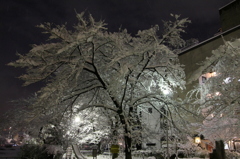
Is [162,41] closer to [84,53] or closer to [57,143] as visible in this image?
[84,53]

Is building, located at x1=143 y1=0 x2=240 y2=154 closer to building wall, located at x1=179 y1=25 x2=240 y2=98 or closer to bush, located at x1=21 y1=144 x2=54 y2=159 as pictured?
building wall, located at x1=179 y1=25 x2=240 y2=98

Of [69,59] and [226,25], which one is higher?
[226,25]

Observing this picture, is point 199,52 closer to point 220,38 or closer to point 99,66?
point 220,38

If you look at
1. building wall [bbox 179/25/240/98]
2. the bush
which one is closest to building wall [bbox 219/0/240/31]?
building wall [bbox 179/25/240/98]

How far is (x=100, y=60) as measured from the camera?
14.5m

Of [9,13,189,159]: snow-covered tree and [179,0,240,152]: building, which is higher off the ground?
[179,0,240,152]: building

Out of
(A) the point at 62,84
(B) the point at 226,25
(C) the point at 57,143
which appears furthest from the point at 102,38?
(B) the point at 226,25

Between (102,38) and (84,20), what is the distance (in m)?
1.52

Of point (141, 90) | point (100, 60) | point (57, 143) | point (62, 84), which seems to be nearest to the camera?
point (62, 84)

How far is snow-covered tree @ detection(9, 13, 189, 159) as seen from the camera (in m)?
11.4

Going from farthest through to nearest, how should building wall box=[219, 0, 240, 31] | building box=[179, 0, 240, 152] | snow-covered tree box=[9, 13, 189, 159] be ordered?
building wall box=[219, 0, 240, 31]
building box=[179, 0, 240, 152]
snow-covered tree box=[9, 13, 189, 159]

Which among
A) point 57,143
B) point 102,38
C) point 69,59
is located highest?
point 102,38

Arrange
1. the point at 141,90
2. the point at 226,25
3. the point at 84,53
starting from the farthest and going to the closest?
the point at 226,25, the point at 141,90, the point at 84,53

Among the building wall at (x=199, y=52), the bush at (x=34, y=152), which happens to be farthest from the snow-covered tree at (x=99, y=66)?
the building wall at (x=199, y=52)
